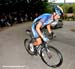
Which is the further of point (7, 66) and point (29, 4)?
point (29, 4)

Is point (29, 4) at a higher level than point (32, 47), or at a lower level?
lower

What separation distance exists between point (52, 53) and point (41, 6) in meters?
42.0

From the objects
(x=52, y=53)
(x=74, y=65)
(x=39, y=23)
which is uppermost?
(x=39, y=23)

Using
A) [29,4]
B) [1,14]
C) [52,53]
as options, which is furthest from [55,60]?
[29,4]

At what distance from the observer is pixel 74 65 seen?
1261cm

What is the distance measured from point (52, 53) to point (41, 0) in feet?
137

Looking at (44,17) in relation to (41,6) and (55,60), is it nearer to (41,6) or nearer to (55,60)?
(55,60)

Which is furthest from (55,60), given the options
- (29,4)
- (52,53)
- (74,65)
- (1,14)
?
(29,4)

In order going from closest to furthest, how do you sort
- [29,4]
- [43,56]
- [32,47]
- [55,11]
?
[55,11]
[43,56]
[32,47]
[29,4]

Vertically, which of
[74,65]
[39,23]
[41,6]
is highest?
[39,23]

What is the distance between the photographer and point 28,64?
Result: 12578 mm

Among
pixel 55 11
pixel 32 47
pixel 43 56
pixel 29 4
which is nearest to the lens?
pixel 55 11

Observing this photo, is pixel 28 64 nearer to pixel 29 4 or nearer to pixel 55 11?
pixel 55 11

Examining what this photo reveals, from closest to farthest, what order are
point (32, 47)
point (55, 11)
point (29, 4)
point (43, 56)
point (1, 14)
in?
point (55, 11), point (43, 56), point (32, 47), point (1, 14), point (29, 4)
